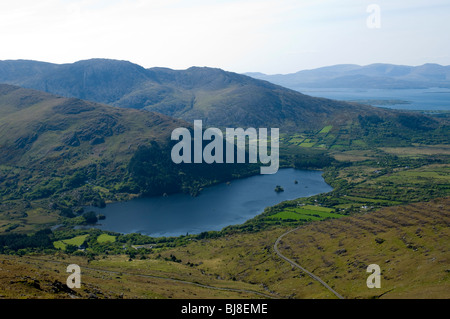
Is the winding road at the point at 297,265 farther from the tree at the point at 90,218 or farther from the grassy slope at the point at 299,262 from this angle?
the tree at the point at 90,218

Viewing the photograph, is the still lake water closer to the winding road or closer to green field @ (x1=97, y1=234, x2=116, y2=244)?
green field @ (x1=97, y1=234, x2=116, y2=244)

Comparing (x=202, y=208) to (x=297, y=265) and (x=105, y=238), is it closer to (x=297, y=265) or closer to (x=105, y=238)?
(x=105, y=238)

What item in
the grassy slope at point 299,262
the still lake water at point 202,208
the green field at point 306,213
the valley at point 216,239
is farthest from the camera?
the still lake water at point 202,208

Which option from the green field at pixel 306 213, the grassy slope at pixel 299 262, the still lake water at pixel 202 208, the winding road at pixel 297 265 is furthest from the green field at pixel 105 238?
the green field at pixel 306 213

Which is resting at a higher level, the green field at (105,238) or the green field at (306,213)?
the green field at (306,213)

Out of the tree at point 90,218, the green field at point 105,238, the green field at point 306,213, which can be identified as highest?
the green field at point 306,213

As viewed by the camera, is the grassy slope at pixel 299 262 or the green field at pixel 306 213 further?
the green field at pixel 306 213

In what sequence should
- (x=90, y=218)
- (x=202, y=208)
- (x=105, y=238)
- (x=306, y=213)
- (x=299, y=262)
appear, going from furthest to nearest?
(x=202, y=208)
(x=90, y=218)
(x=306, y=213)
(x=105, y=238)
(x=299, y=262)

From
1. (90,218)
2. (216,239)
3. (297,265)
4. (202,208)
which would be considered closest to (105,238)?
(90,218)

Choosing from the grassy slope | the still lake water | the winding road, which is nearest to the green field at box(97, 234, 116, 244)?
the still lake water
